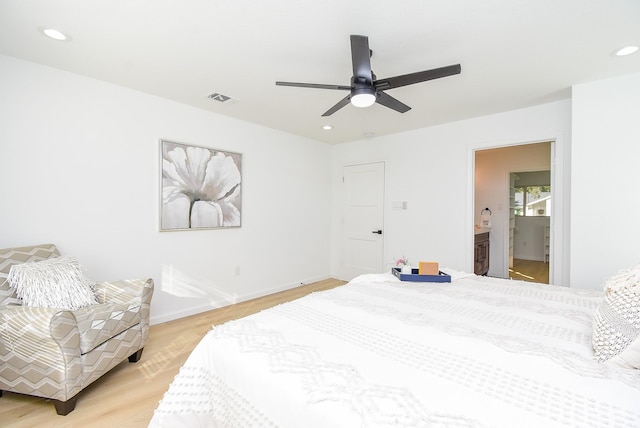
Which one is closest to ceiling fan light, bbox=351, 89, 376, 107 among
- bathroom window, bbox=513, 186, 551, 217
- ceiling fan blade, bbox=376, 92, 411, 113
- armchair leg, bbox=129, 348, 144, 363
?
ceiling fan blade, bbox=376, 92, 411, 113

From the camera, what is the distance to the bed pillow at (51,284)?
1959mm

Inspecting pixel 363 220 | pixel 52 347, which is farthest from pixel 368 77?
pixel 363 220

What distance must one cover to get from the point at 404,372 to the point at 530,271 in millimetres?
6188

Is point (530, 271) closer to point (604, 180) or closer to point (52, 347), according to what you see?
point (604, 180)

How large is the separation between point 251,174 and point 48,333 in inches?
107

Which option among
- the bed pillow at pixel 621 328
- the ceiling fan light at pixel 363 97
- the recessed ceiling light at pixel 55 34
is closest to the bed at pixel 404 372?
the bed pillow at pixel 621 328

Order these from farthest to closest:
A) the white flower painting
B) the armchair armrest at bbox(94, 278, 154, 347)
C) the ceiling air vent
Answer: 1. the white flower painting
2. the ceiling air vent
3. the armchair armrest at bbox(94, 278, 154, 347)

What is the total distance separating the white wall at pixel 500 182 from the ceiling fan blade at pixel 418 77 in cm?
409

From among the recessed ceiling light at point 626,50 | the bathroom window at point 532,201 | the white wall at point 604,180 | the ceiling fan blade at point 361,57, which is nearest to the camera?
the ceiling fan blade at point 361,57

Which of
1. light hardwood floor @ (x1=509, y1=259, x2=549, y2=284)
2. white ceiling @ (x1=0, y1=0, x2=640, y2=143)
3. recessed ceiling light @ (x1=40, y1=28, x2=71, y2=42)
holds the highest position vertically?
white ceiling @ (x1=0, y1=0, x2=640, y2=143)

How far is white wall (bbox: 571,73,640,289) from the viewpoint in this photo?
2545 mm

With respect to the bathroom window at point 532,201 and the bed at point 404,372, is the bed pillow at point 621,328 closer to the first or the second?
the bed at point 404,372

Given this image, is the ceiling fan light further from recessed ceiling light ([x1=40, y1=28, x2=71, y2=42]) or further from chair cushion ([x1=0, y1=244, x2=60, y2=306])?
chair cushion ([x1=0, y1=244, x2=60, y2=306])

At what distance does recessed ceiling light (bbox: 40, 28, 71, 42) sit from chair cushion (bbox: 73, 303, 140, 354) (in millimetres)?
1883
